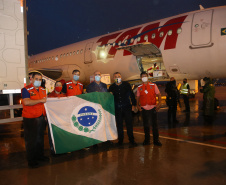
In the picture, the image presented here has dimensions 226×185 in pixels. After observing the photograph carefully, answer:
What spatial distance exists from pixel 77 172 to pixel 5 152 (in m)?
2.31

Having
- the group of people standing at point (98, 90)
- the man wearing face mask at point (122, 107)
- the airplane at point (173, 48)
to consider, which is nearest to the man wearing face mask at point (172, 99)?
the group of people standing at point (98, 90)

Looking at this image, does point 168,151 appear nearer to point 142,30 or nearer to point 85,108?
point 85,108

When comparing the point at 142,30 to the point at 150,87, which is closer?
the point at 150,87

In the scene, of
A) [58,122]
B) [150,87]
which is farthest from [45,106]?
[150,87]

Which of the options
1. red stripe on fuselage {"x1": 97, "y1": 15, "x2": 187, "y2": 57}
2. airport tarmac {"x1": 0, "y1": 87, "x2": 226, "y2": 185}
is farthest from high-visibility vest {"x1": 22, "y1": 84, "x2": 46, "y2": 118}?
red stripe on fuselage {"x1": 97, "y1": 15, "x2": 187, "y2": 57}

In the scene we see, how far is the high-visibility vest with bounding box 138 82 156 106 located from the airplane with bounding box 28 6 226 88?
3.80 m

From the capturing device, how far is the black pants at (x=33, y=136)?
4.07 meters

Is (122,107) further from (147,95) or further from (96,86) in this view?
(96,86)

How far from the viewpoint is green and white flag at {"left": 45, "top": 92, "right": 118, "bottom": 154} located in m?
4.48

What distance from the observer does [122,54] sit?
10578mm

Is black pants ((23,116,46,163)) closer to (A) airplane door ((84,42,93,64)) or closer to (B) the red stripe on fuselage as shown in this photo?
(B) the red stripe on fuselage

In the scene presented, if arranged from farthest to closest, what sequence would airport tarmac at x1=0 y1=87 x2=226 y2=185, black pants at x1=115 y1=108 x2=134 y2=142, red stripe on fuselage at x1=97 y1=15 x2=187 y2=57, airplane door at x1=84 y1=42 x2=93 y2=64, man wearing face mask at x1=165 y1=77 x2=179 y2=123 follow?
airplane door at x1=84 y1=42 x2=93 y2=64 < red stripe on fuselage at x1=97 y1=15 x2=187 y2=57 < man wearing face mask at x1=165 y1=77 x2=179 y2=123 < black pants at x1=115 y1=108 x2=134 y2=142 < airport tarmac at x1=0 y1=87 x2=226 y2=185

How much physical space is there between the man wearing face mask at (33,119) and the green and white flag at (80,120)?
277 millimetres

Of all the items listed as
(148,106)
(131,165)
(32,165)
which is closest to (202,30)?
(148,106)
